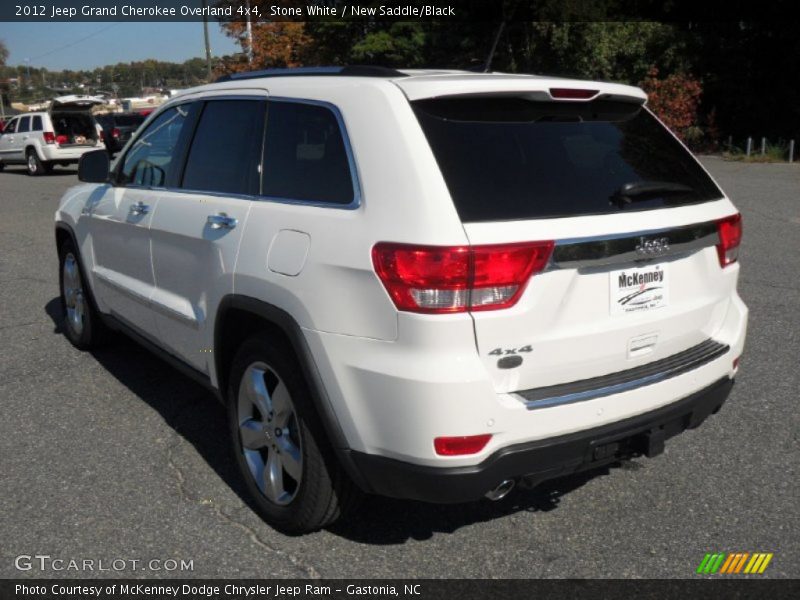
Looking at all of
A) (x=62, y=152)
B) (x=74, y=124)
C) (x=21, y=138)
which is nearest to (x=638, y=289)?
(x=62, y=152)

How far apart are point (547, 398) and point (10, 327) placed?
5268mm

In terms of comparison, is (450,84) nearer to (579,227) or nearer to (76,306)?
(579,227)

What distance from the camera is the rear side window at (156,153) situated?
4.33m

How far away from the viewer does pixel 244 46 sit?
41.0 meters

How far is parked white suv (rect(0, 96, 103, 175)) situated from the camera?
23.4 metres

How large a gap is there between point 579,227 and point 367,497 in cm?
157

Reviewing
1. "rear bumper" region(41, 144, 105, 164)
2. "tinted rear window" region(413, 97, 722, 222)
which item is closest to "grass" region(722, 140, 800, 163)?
"rear bumper" region(41, 144, 105, 164)

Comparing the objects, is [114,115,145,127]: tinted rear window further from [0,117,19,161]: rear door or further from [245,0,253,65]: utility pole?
[245,0,253,65]: utility pole

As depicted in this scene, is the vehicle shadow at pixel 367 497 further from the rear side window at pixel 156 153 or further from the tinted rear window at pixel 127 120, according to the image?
the tinted rear window at pixel 127 120

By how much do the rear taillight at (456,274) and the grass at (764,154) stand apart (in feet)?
82.5

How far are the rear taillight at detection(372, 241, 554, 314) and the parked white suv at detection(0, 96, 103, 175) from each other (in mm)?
22559

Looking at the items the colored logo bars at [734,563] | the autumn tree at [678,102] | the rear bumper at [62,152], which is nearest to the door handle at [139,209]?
the colored logo bars at [734,563]

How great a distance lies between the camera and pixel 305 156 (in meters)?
3.29
